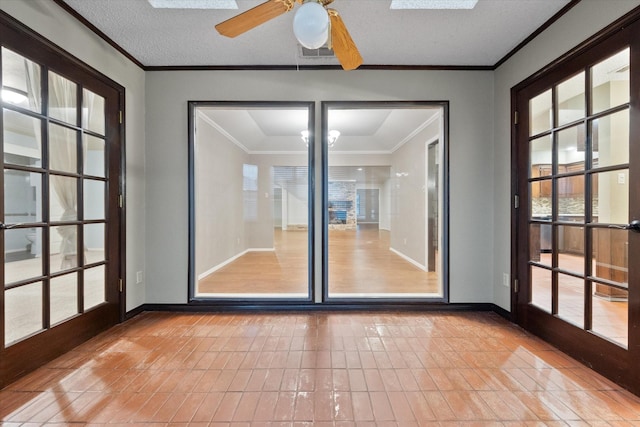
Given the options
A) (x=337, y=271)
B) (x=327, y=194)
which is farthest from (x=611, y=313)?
(x=327, y=194)

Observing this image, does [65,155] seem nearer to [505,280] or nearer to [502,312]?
[505,280]

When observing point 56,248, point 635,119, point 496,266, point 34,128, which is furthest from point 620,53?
point 56,248

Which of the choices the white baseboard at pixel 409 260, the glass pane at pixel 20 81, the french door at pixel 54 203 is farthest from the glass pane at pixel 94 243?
the white baseboard at pixel 409 260

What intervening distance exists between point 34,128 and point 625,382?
4080 mm

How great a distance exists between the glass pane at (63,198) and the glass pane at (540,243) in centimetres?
378

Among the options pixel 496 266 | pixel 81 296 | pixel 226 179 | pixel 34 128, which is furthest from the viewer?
pixel 226 179

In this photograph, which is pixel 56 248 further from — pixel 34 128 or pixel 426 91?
pixel 426 91

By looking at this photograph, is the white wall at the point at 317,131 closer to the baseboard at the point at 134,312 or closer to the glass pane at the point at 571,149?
the baseboard at the point at 134,312

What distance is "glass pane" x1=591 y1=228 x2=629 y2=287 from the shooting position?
77.9 inches

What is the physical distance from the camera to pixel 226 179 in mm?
4043

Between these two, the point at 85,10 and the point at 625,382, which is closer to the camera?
→ the point at 625,382

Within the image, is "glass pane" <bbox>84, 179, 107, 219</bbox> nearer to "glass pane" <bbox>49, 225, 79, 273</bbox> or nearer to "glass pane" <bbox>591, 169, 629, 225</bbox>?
"glass pane" <bbox>49, 225, 79, 273</bbox>

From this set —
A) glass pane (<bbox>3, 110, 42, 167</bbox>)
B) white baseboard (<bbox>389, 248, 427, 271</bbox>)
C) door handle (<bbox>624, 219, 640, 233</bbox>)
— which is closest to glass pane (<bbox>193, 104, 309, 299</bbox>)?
white baseboard (<bbox>389, 248, 427, 271</bbox>)

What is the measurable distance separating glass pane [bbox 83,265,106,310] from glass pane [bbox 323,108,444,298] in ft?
6.93
